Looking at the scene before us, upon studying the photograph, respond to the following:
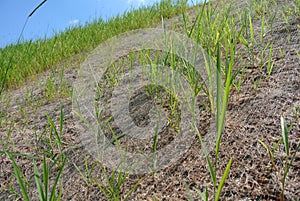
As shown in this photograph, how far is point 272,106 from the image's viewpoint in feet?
3.78

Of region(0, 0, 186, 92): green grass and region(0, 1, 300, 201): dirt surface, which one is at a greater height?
region(0, 0, 186, 92): green grass

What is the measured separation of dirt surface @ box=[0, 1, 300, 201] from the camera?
0.89 metres

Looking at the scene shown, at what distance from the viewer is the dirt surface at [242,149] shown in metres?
0.89

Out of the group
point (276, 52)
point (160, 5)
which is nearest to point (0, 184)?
point (276, 52)

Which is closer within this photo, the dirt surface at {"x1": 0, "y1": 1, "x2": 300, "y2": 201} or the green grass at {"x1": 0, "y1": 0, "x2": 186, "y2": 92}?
the dirt surface at {"x1": 0, "y1": 1, "x2": 300, "y2": 201}

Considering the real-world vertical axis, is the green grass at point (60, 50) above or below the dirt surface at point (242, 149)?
above

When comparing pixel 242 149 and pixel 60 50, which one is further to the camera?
pixel 60 50

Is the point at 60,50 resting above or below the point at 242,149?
above

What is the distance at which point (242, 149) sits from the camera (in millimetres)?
1017

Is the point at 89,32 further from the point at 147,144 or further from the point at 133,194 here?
the point at 133,194

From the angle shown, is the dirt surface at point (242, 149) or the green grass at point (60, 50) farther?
the green grass at point (60, 50)

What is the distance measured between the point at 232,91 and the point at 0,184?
111 centimetres

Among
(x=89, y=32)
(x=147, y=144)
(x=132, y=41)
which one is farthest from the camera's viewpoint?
(x=89, y=32)

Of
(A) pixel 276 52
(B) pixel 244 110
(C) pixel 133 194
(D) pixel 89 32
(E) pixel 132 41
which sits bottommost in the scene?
(C) pixel 133 194
